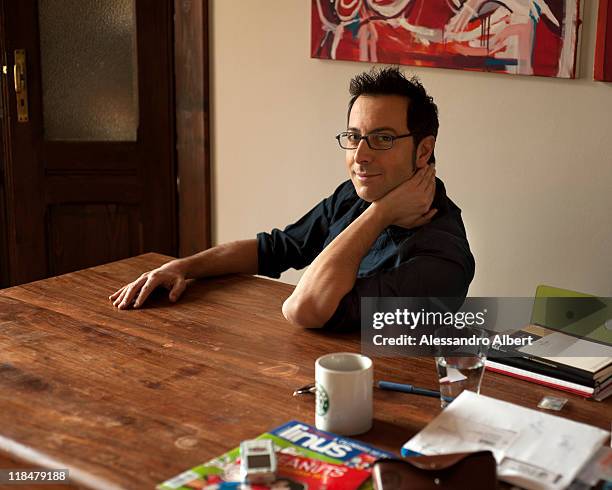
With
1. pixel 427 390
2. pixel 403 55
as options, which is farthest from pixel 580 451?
pixel 403 55

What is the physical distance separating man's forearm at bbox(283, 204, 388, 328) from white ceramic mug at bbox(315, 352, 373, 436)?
0.44 meters

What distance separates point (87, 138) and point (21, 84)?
1.17ft

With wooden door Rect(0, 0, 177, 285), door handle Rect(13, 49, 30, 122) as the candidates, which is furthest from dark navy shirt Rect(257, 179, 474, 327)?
door handle Rect(13, 49, 30, 122)

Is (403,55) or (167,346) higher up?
(403,55)

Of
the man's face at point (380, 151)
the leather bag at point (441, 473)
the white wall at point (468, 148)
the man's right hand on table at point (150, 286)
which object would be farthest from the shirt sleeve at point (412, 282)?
the white wall at point (468, 148)

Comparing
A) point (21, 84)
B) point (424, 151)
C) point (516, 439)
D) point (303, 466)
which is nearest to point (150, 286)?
point (424, 151)

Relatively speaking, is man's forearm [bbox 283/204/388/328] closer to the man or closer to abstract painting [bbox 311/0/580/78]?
the man

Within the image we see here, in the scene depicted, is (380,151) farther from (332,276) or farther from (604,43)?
(604,43)

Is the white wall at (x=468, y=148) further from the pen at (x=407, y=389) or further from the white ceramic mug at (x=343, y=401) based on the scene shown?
the white ceramic mug at (x=343, y=401)

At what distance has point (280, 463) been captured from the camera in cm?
121

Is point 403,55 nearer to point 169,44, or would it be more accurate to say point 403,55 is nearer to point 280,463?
point 169,44

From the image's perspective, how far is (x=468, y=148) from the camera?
295 cm

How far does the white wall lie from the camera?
2.71 metres

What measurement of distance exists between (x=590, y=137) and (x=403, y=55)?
0.72 meters
